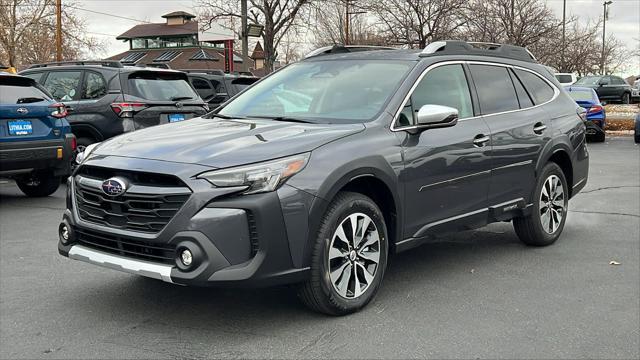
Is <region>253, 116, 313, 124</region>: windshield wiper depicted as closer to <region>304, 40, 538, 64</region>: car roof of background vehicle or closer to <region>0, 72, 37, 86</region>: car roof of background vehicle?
<region>304, 40, 538, 64</region>: car roof of background vehicle

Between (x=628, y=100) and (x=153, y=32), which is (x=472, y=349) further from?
(x=153, y=32)

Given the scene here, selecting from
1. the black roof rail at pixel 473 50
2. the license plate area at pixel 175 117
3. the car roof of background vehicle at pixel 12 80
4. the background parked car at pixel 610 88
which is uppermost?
the black roof rail at pixel 473 50

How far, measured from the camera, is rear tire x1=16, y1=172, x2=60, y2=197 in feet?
30.3

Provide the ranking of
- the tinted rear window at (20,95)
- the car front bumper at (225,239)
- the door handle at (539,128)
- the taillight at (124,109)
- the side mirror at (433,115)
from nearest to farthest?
the car front bumper at (225,239) < the side mirror at (433,115) < the door handle at (539,128) < the tinted rear window at (20,95) < the taillight at (124,109)

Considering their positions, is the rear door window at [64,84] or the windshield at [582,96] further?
the windshield at [582,96]

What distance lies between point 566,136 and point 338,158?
312 centimetres

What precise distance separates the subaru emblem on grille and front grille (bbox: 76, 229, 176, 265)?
0.26m

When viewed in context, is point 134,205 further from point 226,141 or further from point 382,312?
point 382,312

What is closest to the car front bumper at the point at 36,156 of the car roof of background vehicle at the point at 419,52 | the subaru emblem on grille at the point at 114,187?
the car roof of background vehicle at the point at 419,52

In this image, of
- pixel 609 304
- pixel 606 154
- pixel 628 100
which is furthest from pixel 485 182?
pixel 628 100

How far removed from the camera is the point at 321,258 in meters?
3.93

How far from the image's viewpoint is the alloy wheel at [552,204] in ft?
19.8

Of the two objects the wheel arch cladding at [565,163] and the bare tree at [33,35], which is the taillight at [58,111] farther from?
the bare tree at [33,35]

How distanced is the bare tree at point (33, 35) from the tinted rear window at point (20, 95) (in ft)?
135
